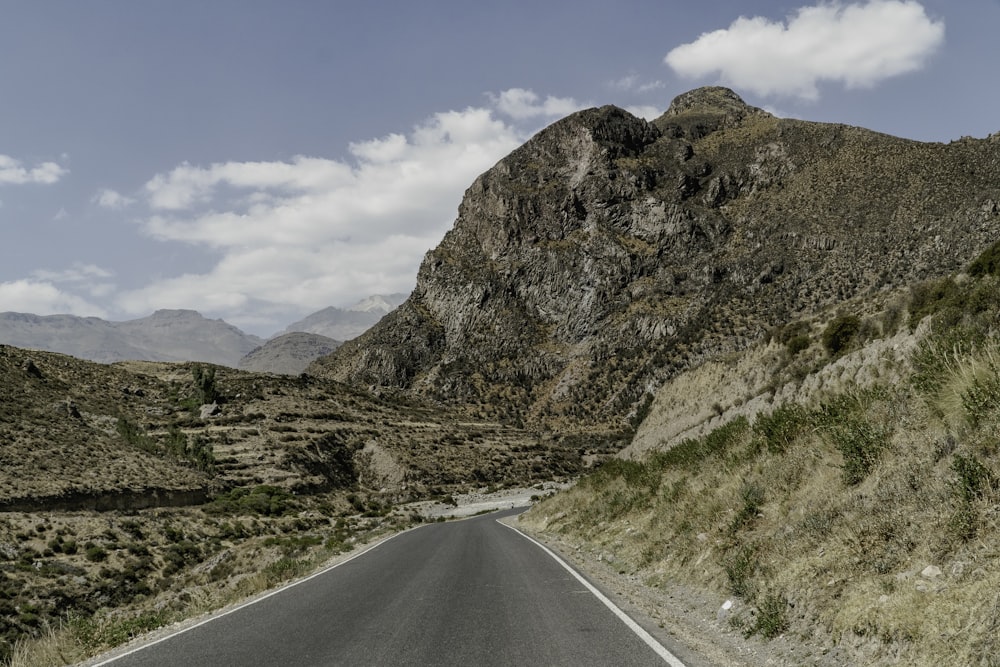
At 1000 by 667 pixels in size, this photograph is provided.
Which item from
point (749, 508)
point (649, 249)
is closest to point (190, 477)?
point (749, 508)

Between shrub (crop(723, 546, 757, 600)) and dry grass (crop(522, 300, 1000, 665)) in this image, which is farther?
shrub (crop(723, 546, 757, 600))

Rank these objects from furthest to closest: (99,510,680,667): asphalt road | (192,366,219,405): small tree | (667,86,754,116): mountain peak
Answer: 1. (667,86,754,116): mountain peak
2. (192,366,219,405): small tree
3. (99,510,680,667): asphalt road

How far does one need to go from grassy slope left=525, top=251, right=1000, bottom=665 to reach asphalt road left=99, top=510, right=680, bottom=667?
6.69 feet

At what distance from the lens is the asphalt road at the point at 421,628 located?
6.97 meters

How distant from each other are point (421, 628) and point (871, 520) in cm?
607

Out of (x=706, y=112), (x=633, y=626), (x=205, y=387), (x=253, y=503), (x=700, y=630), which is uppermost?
(x=706, y=112)

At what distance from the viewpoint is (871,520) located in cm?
747

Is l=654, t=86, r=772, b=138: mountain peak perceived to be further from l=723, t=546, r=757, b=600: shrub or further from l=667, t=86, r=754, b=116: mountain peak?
l=723, t=546, r=757, b=600: shrub

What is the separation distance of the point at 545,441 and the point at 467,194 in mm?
80139

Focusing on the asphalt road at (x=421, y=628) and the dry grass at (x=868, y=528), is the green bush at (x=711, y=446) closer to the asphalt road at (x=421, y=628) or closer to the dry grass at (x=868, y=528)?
the dry grass at (x=868, y=528)

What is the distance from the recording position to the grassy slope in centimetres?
565

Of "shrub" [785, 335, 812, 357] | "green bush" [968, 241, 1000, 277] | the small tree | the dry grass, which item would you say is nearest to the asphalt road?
the dry grass

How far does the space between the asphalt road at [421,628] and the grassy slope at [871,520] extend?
6.69 ft

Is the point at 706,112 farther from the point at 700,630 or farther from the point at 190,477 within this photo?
the point at 700,630
